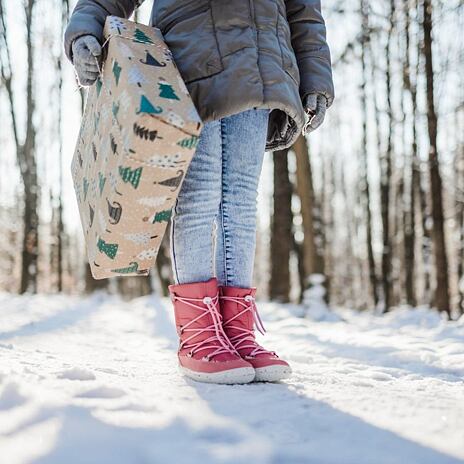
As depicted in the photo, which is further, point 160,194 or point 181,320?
point 181,320

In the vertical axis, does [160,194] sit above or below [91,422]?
above

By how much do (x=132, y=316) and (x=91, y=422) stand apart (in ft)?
14.1

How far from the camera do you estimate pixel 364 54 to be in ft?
34.2

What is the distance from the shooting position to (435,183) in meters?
6.02

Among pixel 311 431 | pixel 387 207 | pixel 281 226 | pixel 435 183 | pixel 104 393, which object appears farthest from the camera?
pixel 387 207

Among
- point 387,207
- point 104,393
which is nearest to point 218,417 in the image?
point 104,393

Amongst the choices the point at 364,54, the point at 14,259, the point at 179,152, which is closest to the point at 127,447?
the point at 179,152

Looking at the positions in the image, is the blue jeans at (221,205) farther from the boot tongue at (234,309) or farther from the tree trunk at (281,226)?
the tree trunk at (281,226)

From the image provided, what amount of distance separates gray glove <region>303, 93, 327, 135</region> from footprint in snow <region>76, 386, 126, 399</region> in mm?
1195

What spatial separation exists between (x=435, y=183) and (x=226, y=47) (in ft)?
16.6

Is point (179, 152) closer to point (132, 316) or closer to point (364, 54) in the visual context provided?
point (132, 316)

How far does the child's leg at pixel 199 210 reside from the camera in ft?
5.44

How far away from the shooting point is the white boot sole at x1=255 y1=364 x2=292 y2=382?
1561mm

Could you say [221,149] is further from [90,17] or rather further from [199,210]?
[90,17]
